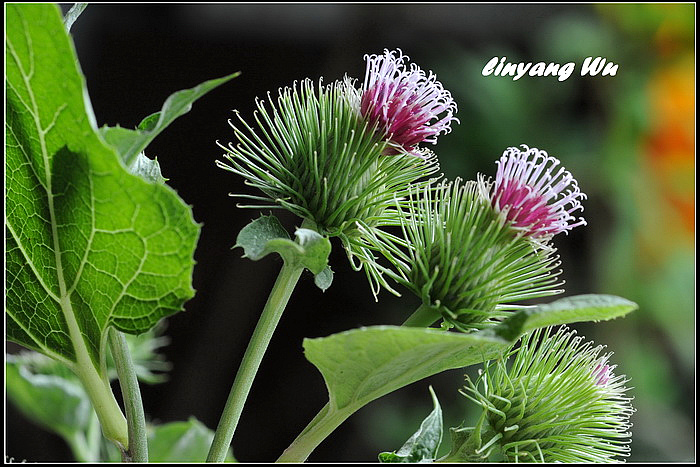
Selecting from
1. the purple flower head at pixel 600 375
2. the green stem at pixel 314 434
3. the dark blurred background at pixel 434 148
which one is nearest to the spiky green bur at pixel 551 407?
the purple flower head at pixel 600 375

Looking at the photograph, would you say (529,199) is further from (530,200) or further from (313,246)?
(313,246)

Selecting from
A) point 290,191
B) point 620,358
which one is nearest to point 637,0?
point 620,358

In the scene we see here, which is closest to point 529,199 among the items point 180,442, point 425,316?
point 425,316

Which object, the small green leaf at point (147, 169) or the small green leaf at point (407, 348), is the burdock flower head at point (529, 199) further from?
the small green leaf at point (147, 169)

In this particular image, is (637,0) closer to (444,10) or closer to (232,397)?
(444,10)

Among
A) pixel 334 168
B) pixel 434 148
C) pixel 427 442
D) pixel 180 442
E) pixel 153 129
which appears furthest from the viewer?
pixel 434 148

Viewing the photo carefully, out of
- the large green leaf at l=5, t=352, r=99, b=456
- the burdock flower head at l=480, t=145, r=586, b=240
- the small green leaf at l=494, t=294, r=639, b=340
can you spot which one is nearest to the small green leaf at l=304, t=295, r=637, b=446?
the small green leaf at l=494, t=294, r=639, b=340
